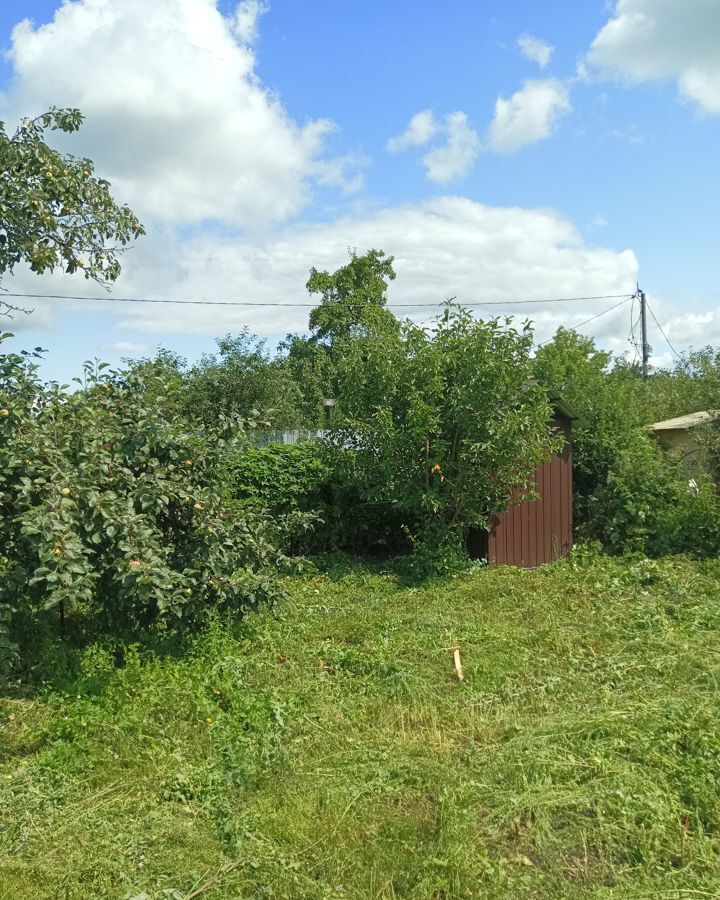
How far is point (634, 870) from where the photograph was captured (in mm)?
3025

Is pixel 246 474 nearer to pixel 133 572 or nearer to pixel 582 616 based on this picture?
pixel 582 616

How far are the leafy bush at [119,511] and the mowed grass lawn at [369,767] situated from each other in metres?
0.51

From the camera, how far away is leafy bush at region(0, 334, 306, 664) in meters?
4.39

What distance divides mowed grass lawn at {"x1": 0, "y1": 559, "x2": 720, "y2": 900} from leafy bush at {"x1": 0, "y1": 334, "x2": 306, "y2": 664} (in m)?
0.51

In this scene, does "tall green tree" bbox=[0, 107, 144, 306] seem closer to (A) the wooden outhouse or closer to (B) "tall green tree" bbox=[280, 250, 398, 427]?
(A) the wooden outhouse

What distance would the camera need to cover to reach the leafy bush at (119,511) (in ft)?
14.4

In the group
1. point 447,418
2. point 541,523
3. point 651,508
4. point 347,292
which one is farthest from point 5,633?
point 347,292

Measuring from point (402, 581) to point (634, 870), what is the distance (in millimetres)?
5622

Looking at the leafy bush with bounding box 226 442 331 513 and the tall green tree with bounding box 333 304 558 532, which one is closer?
the tall green tree with bounding box 333 304 558 532

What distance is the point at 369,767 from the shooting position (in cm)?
390

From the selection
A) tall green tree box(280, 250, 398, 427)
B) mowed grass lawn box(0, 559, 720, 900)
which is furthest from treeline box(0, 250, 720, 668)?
tall green tree box(280, 250, 398, 427)

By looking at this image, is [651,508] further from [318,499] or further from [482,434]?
[318,499]

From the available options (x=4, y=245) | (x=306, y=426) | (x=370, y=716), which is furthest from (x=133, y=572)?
(x=306, y=426)

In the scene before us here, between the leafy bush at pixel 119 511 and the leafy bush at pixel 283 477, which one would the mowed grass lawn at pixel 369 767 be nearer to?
the leafy bush at pixel 119 511
